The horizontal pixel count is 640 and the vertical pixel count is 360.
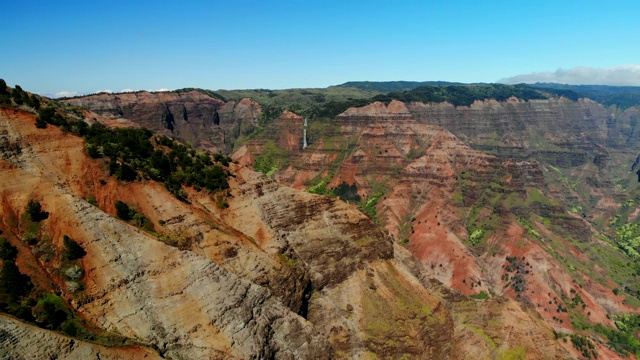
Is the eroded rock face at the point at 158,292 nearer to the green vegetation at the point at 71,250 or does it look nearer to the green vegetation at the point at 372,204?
the green vegetation at the point at 71,250

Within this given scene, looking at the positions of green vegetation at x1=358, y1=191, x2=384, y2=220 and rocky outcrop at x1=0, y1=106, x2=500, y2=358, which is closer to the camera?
rocky outcrop at x1=0, y1=106, x2=500, y2=358

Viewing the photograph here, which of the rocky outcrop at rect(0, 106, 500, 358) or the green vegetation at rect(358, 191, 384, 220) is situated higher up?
the rocky outcrop at rect(0, 106, 500, 358)

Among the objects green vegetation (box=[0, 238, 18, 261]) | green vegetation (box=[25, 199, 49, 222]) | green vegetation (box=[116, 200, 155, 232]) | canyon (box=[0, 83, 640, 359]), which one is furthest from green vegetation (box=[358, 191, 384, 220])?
green vegetation (box=[0, 238, 18, 261])

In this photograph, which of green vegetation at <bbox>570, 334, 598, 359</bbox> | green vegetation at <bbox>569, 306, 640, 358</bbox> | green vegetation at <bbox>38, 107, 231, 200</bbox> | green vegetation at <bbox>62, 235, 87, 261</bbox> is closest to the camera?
green vegetation at <bbox>62, 235, 87, 261</bbox>

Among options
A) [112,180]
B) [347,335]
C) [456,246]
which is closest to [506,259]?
[456,246]

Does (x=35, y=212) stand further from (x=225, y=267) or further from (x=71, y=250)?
(x=225, y=267)

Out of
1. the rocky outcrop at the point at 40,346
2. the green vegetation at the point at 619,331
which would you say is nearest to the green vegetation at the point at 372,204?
the green vegetation at the point at 619,331

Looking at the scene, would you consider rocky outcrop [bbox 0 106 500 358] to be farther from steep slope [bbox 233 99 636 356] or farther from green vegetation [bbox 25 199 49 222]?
steep slope [bbox 233 99 636 356]

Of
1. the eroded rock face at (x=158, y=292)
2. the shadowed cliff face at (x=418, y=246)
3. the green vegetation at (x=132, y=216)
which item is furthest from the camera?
the shadowed cliff face at (x=418, y=246)

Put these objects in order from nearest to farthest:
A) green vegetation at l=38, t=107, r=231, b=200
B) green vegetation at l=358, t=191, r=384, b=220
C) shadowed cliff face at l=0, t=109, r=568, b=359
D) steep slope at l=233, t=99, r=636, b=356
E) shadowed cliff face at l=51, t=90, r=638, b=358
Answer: shadowed cliff face at l=0, t=109, r=568, b=359 → green vegetation at l=38, t=107, r=231, b=200 → shadowed cliff face at l=51, t=90, r=638, b=358 → steep slope at l=233, t=99, r=636, b=356 → green vegetation at l=358, t=191, r=384, b=220
